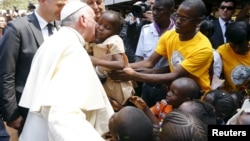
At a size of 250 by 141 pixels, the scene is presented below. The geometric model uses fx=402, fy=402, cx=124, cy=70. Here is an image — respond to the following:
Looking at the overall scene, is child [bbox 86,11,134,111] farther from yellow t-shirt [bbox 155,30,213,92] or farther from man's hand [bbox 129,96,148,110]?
yellow t-shirt [bbox 155,30,213,92]

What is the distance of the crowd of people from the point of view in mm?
2197

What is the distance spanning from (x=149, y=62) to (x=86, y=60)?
1475 millimetres

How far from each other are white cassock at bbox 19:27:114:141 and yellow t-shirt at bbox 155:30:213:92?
1.10 metres

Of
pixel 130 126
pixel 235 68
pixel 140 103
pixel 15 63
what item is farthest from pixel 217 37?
pixel 130 126

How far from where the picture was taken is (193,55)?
3307 millimetres

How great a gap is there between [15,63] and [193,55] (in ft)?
4.67

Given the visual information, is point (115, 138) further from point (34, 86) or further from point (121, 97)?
point (121, 97)

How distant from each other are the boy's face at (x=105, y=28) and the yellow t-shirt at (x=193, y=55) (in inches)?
20.7

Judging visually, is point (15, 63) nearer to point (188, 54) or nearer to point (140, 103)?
point (140, 103)

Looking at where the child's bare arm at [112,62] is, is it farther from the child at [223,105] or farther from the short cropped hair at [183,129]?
the short cropped hair at [183,129]

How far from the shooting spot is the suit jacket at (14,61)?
3.06 metres

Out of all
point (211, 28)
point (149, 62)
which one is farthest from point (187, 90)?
point (211, 28)

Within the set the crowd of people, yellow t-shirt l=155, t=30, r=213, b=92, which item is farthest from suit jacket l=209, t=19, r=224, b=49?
yellow t-shirt l=155, t=30, r=213, b=92

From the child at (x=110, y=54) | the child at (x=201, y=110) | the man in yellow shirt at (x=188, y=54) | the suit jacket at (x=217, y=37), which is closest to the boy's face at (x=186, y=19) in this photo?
the man in yellow shirt at (x=188, y=54)
